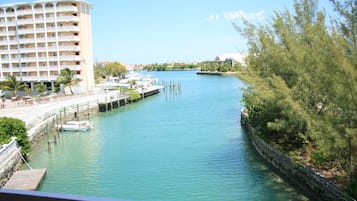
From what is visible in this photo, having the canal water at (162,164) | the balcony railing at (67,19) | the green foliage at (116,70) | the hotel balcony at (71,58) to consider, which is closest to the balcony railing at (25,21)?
the balcony railing at (67,19)

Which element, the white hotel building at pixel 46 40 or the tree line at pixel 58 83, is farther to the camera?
the white hotel building at pixel 46 40

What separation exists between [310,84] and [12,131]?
12485mm

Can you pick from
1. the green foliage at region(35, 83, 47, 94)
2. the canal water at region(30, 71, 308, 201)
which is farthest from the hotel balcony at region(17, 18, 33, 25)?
the canal water at region(30, 71, 308, 201)

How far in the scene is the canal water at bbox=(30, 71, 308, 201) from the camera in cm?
1224

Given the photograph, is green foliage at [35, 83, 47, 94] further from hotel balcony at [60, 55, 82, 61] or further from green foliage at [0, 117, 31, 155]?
green foliage at [0, 117, 31, 155]

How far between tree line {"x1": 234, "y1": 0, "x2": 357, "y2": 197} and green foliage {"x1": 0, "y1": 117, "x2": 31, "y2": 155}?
33.7 ft

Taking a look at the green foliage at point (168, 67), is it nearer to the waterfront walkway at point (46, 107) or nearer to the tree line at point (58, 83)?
the tree line at point (58, 83)

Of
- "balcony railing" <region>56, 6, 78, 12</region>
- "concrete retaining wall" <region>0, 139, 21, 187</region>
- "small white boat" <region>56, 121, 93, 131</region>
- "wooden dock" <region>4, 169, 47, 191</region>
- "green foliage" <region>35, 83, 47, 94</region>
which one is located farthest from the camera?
"balcony railing" <region>56, 6, 78, 12</region>

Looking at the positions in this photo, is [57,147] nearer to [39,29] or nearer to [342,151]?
[342,151]

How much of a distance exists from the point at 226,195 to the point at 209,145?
7519mm

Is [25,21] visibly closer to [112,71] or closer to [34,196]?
[112,71]

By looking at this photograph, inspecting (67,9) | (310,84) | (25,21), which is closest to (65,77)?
(67,9)

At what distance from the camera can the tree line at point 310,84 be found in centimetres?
848

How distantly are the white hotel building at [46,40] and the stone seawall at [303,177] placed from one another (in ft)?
104
